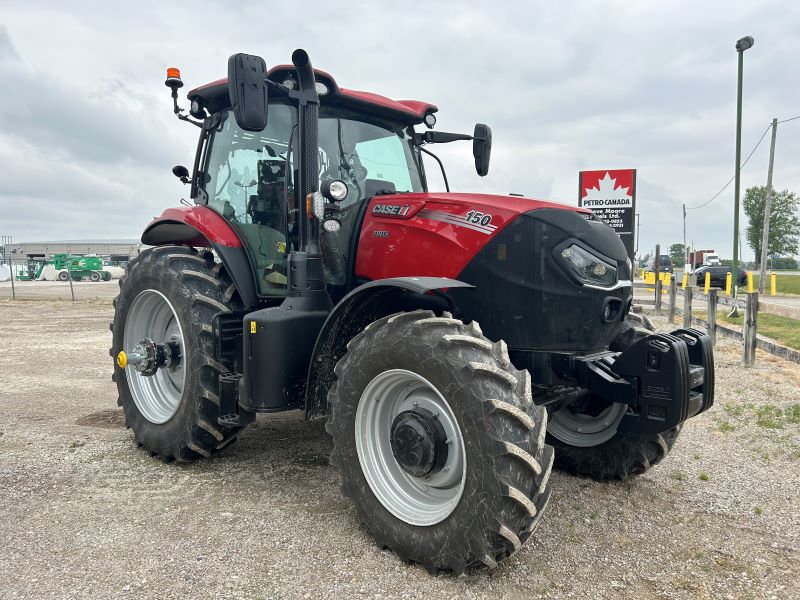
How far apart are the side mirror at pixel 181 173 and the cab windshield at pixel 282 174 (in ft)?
2.29

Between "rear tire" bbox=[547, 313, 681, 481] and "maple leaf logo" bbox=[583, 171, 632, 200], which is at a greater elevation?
"maple leaf logo" bbox=[583, 171, 632, 200]

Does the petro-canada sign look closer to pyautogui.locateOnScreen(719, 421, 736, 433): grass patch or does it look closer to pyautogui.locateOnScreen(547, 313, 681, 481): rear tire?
pyautogui.locateOnScreen(719, 421, 736, 433): grass patch

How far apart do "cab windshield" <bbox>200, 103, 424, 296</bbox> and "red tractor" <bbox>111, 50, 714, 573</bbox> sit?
16 mm

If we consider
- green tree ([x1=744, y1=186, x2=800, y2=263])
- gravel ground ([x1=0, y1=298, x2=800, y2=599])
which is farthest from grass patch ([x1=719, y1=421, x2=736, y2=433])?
green tree ([x1=744, y1=186, x2=800, y2=263])

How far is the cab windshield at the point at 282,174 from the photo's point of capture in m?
4.36

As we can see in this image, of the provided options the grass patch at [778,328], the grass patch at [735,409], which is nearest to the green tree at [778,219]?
the grass patch at [778,328]

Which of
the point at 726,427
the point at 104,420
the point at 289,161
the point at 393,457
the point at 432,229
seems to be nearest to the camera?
the point at 393,457

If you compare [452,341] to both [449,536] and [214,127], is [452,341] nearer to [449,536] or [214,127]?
[449,536]

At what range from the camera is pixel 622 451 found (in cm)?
418

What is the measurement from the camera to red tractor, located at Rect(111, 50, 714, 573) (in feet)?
9.86

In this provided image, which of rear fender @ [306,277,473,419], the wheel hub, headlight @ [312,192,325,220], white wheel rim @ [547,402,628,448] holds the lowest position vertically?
white wheel rim @ [547,402,628,448]

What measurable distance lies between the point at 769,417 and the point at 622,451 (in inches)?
111

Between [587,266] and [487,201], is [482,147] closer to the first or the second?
Result: [487,201]

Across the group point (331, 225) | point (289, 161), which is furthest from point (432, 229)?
point (289, 161)
